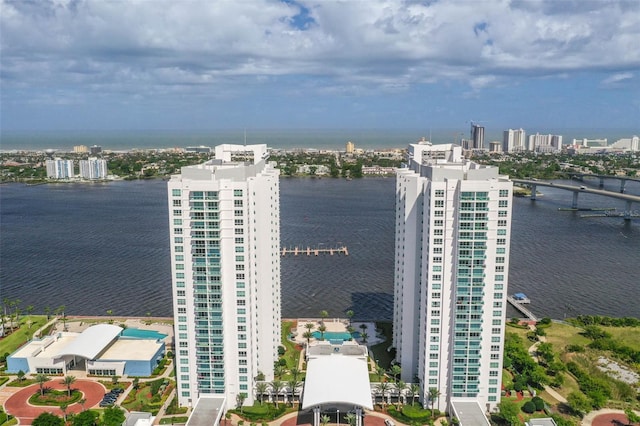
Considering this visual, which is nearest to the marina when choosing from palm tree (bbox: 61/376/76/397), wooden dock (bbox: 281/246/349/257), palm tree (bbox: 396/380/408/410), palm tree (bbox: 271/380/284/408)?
palm tree (bbox: 396/380/408/410)

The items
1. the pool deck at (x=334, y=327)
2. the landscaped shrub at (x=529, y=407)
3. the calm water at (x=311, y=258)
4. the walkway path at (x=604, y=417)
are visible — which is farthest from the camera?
the calm water at (x=311, y=258)

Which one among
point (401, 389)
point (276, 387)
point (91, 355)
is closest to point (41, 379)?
point (91, 355)

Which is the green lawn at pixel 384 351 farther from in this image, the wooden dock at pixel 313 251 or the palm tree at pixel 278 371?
the wooden dock at pixel 313 251

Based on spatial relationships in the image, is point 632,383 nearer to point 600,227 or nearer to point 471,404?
point 471,404

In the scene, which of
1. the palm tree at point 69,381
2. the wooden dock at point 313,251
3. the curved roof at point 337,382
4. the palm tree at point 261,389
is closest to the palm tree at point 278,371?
the palm tree at point 261,389

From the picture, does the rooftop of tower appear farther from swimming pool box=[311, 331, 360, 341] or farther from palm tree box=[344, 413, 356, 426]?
palm tree box=[344, 413, 356, 426]

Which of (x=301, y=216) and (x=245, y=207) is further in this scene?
(x=301, y=216)

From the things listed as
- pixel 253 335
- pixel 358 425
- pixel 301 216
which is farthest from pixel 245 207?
pixel 301 216
